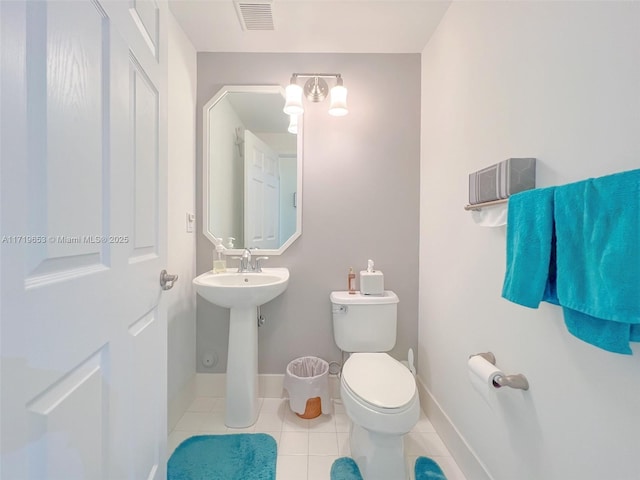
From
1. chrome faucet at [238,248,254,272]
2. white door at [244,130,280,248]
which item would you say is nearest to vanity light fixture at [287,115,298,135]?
white door at [244,130,280,248]

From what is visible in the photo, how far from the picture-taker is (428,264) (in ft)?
5.60

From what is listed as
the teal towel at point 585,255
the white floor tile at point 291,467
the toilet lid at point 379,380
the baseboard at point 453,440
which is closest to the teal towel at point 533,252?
the teal towel at point 585,255

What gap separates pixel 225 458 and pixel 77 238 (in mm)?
1274

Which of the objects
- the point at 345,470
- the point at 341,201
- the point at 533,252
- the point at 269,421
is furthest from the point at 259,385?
the point at 533,252

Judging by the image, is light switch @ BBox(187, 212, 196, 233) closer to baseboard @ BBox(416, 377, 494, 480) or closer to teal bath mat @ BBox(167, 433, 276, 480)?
teal bath mat @ BBox(167, 433, 276, 480)

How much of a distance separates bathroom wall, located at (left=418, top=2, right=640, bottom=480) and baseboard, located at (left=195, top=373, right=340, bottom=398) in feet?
2.05

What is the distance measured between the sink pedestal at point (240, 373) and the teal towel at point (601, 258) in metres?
1.35

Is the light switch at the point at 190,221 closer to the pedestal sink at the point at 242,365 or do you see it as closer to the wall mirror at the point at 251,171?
the wall mirror at the point at 251,171

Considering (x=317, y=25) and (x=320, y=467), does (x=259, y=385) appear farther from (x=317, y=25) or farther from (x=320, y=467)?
(x=317, y=25)

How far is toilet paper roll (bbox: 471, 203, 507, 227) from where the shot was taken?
3.08ft

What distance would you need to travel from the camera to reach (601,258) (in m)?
0.59

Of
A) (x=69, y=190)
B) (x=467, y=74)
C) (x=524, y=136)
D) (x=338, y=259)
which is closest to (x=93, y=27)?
(x=69, y=190)

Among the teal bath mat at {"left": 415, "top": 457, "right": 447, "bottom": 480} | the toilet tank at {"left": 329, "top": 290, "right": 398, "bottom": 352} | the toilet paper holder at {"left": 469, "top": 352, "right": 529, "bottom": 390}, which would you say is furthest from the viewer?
the toilet tank at {"left": 329, "top": 290, "right": 398, "bottom": 352}

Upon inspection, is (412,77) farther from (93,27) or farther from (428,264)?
(93,27)
